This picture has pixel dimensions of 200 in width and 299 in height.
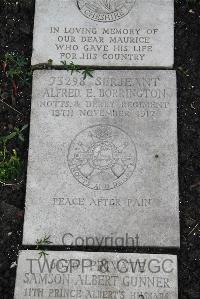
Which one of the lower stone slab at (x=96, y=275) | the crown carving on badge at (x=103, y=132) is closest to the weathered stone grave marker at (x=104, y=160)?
the crown carving on badge at (x=103, y=132)

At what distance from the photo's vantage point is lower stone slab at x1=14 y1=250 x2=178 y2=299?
3572mm

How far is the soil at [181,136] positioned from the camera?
149 inches

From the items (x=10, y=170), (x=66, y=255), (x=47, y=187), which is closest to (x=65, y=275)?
(x=66, y=255)

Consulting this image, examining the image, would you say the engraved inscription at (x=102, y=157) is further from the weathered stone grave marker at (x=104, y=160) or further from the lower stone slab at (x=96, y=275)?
the lower stone slab at (x=96, y=275)

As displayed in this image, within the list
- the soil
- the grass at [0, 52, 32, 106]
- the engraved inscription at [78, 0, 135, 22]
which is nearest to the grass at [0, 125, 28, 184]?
the soil

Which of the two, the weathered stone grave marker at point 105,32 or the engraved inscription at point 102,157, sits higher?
the weathered stone grave marker at point 105,32

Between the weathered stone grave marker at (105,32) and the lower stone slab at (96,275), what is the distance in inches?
59.3

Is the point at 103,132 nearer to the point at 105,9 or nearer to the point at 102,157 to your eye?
the point at 102,157

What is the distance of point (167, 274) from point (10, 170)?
138 cm

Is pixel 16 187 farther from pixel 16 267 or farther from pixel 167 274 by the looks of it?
pixel 167 274

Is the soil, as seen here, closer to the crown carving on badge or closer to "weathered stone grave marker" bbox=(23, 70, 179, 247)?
"weathered stone grave marker" bbox=(23, 70, 179, 247)

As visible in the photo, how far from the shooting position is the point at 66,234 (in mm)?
3762

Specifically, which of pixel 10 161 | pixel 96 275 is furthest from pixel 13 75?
pixel 96 275

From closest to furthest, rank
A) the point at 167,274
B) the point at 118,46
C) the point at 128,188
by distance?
the point at 167,274
the point at 128,188
the point at 118,46
